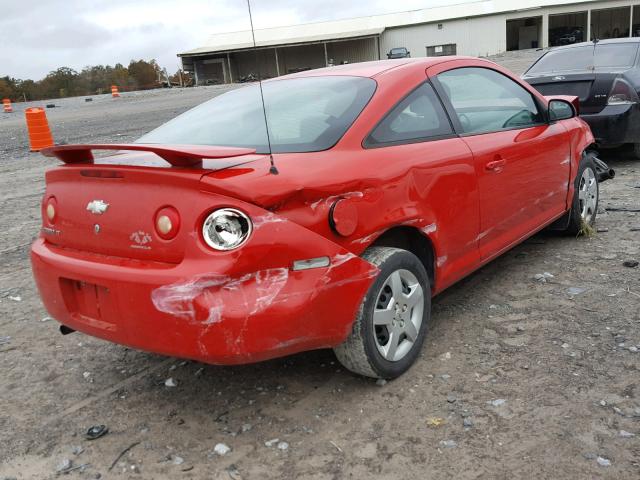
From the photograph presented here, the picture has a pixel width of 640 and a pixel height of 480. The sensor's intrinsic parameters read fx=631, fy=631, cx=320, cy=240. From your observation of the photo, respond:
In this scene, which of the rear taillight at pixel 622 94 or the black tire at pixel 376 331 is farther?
the rear taillight at pixel 622 94

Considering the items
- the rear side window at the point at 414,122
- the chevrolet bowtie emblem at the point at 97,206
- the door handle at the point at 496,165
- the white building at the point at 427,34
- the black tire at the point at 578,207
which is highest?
the white building at the point at 427,34

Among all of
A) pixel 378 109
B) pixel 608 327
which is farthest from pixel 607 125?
pixel 378 109

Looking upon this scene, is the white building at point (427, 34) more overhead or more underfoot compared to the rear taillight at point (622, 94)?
more overhead

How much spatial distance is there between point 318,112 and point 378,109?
0.31 m

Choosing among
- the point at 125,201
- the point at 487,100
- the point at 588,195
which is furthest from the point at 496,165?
the point at 125,201

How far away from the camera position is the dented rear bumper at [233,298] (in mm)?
2518

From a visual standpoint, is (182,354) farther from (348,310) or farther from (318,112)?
(318,112)

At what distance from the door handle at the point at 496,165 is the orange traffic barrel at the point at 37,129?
1193 centimetres

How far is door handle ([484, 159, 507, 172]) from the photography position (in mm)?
3748

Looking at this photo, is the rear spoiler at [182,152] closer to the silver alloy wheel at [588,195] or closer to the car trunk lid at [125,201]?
the car trunk lid at [125,201]

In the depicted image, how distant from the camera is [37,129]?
13805mm

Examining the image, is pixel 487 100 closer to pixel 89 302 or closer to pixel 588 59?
pixel 89 302

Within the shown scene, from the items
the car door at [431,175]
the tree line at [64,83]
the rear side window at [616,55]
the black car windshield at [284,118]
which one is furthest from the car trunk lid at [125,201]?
the tree line at [64,83]

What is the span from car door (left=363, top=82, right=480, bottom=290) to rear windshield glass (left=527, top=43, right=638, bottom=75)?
546 cm
